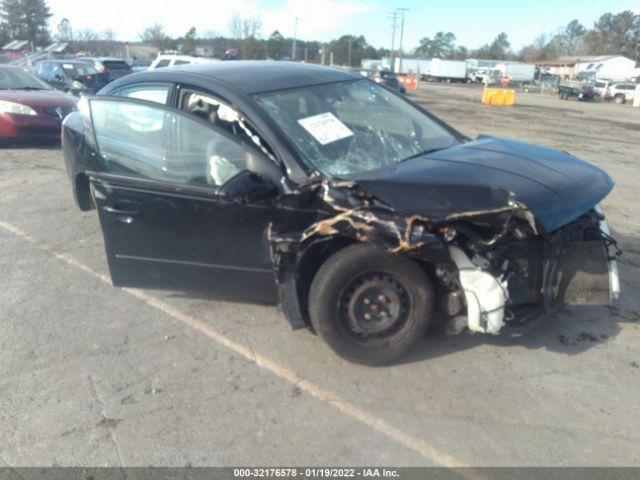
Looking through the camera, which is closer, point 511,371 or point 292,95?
point 511,371

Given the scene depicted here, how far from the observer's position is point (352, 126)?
4.21 metres

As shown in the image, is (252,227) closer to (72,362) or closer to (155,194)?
(155,194)

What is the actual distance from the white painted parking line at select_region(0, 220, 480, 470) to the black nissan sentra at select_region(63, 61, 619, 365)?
0.28m

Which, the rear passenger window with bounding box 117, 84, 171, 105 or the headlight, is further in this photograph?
the headlight

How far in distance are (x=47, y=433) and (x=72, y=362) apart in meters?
0.71

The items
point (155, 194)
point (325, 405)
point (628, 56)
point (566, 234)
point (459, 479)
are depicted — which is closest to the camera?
point (459, 479)

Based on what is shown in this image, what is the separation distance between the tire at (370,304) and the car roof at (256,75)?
1.43m

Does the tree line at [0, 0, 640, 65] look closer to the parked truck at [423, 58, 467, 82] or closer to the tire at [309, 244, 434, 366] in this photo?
the parked truck at [423, 58, 467, 82]

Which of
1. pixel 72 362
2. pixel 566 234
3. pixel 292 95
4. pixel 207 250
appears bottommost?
pixel 72 362

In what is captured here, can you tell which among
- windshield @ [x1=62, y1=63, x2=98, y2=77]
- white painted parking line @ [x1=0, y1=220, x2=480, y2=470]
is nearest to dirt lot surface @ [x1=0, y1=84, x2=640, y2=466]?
white painted parking line @ [x1=0, y1=220, x2=480, y2=470]

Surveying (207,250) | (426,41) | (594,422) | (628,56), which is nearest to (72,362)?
(207,250)

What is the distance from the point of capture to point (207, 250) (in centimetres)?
382

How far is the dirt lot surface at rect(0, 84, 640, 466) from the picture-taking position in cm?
287

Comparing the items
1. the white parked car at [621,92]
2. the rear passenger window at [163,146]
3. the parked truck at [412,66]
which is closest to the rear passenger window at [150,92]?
the rear passenger window at [163,146]
